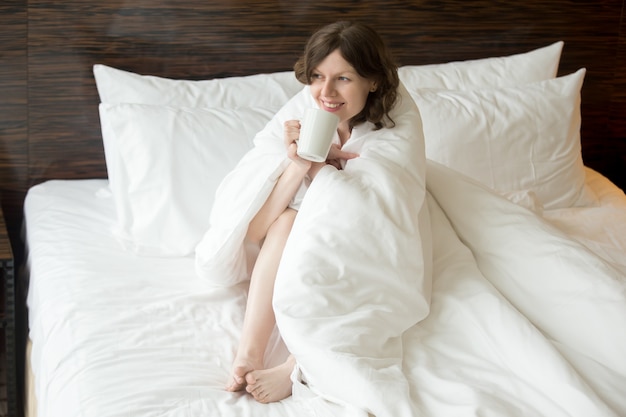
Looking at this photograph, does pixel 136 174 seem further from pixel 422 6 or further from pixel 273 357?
pixel 422 6

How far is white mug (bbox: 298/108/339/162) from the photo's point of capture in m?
1.65

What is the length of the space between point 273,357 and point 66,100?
111cm

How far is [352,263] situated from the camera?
1674 mm

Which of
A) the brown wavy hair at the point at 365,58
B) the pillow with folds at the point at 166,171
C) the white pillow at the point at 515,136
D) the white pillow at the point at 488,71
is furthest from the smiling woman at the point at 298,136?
the white pillow at the point at 488,71

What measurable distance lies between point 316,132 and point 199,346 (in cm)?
47

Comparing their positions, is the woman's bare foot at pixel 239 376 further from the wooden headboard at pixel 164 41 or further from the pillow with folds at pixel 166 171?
the wooden headboard at pixel 164 41

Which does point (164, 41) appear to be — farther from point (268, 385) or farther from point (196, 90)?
point (268, 385)

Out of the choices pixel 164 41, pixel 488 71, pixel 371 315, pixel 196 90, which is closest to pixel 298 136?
pixel 371 315

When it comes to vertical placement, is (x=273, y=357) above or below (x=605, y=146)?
above

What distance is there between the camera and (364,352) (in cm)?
159

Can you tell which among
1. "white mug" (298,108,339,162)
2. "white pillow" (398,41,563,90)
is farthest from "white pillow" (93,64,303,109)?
"white mug" (298,108,339,162)

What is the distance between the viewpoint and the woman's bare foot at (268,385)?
1.61m

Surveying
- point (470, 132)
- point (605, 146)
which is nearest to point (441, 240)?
point (470, 132)

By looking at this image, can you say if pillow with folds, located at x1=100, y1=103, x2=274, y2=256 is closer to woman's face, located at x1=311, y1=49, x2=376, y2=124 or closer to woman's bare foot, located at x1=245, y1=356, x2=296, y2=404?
woman's face, located at x1=311, y1=49, x2=376, y2=124
